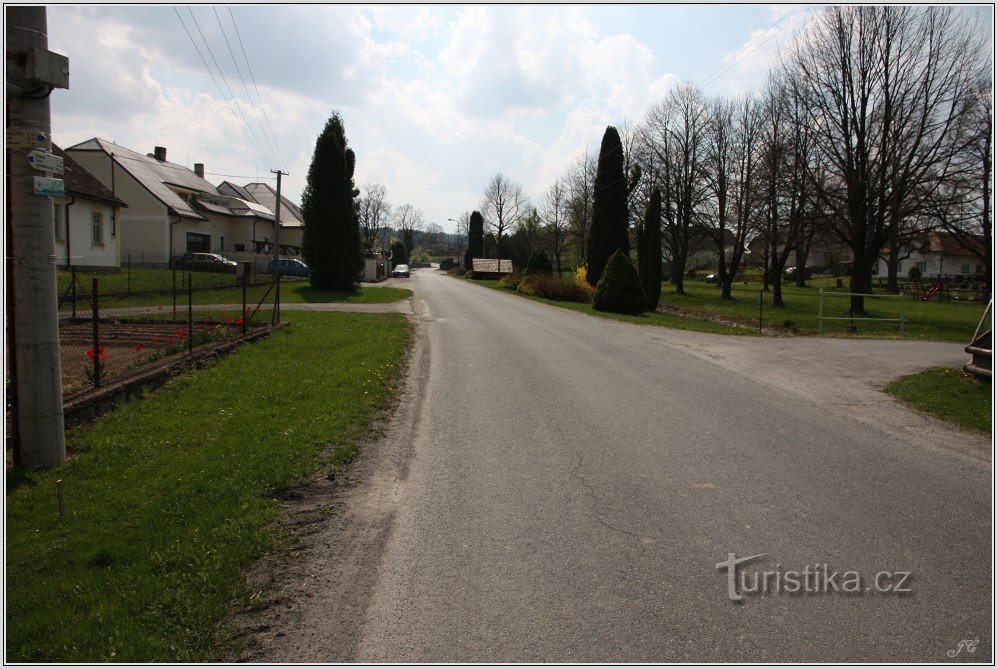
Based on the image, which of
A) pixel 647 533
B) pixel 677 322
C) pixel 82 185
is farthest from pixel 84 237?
pixel 647 533

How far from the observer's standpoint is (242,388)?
9078 mm

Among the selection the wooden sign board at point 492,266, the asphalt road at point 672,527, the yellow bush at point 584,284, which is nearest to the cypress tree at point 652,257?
the yellow bush at point 584,284

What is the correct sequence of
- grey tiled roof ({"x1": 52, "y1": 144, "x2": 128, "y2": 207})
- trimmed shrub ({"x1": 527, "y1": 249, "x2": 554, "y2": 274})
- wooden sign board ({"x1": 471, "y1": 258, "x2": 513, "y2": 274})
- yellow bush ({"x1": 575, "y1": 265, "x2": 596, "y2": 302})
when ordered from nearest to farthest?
grey tiled roof ({"x1": 52, "y1": 144, "x2": 128, "y2": 207})
yellow bush ({"x1": 575, "y1": 265, "x2": 596, "y2": 302})
trimmed shrub ({"x1": 527, "y1": 249, "x2": 554, "y2": 274})
wooden sign board ({"x1": 471, "y1": 258, "x2": 513, "y2": 274})

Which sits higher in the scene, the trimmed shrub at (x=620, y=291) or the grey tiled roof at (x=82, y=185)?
the grey tiled roof at (x=82, y=185)

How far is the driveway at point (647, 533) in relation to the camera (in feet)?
10.5

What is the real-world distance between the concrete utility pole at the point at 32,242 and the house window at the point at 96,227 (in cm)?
3139

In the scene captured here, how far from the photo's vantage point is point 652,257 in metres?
34.7

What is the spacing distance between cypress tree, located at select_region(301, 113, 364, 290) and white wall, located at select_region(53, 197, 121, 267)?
33.4 feet

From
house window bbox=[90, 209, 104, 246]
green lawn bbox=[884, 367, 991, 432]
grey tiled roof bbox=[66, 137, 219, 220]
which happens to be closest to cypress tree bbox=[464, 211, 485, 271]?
grey tiled roof bbox=[66, 137, 219, 220]

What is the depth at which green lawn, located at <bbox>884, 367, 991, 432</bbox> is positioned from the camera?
8086 mm

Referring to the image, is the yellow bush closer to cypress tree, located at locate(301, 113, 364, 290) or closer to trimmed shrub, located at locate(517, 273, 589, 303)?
trimmed shrub, located at locate(517, 273, 589, 303)

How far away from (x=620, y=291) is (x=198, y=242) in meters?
36.6

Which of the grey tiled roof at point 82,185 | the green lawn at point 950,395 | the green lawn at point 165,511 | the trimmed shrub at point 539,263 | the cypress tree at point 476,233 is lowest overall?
the green lawn at point 165,511

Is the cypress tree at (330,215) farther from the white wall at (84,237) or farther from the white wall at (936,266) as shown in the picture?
the white wall at (936,266)
